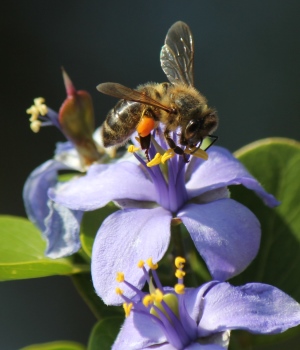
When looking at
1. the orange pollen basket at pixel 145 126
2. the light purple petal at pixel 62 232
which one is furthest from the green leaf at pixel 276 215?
the light purple petal at pixel 62 232

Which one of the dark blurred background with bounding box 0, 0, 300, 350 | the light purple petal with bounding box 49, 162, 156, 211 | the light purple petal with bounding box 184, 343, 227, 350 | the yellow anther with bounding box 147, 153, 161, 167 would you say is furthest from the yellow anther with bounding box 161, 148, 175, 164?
the dark blurred background with bounding box 0, 0, 300, 350

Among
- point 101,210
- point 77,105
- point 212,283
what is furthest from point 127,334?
point 77,105

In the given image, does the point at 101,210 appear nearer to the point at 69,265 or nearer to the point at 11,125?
the point at 69,265

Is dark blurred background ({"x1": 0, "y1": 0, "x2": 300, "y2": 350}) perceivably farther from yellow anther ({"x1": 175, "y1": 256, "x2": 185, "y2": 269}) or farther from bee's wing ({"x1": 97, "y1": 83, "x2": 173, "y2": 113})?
yellow anther ({"x1": 175, "y1": 256, "x2": 185, "y2": 269})

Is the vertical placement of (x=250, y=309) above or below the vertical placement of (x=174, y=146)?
below

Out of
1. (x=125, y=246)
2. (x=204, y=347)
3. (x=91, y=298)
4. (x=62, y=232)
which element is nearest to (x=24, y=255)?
(x=62, y=232)

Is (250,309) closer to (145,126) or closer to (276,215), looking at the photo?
(276,215)

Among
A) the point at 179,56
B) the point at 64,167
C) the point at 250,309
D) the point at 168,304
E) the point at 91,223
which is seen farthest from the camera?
the point at 64,167
